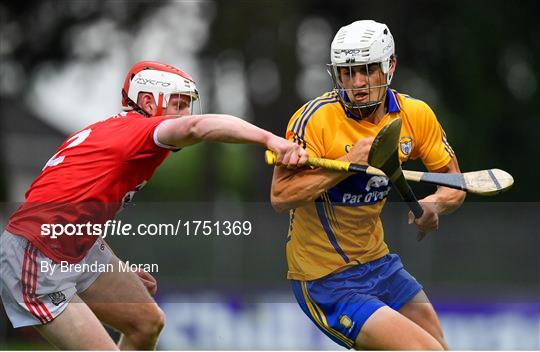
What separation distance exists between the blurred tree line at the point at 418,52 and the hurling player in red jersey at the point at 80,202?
40.9ft

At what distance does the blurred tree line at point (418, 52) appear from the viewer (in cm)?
1873

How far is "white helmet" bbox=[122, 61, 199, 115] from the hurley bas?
83 cm

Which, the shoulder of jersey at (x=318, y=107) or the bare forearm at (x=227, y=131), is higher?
the shoulder of jersey at (x=318, y=107)

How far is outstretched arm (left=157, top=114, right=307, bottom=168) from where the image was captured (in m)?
4.97

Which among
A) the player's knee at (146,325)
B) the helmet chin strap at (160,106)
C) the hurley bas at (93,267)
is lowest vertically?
the player's knee at (146,325)

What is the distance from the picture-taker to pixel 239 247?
12117 millimetres

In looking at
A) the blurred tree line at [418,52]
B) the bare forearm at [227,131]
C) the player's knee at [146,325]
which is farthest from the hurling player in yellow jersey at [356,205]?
the blurred tree line at [418,52]

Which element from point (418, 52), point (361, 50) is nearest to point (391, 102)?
point (361, 50)

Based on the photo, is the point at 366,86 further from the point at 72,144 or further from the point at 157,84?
the point at 72,144

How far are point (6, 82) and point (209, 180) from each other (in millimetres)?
4307

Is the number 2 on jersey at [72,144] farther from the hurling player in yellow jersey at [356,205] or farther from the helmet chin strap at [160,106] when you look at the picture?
the hurling player in yellow jersey at [356,205]

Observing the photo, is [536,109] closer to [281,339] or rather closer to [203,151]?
[203,151]

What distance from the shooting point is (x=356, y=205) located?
5.52 metres

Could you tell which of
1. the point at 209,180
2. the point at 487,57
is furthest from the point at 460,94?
the point at 209,180
